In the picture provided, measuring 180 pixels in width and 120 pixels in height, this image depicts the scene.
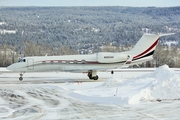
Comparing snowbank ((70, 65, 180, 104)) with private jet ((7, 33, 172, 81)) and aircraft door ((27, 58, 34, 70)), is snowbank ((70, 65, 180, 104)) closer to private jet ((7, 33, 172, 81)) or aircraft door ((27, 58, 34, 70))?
private jet ((7, 33, 172, 81))

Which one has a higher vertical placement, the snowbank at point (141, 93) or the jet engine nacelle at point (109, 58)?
the jet engine nacelle at point (109, 58)

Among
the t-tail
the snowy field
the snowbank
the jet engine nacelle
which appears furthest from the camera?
the t-tail

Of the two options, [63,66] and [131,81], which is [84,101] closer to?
[131,81]

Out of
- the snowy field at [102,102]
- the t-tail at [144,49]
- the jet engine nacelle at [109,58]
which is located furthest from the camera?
the t-tail at [144,49]

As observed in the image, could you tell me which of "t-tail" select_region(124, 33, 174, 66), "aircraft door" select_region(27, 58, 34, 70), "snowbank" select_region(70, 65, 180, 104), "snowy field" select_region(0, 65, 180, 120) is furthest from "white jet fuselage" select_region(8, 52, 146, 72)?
"snowbank" select_region(70, 65, 180, 104)

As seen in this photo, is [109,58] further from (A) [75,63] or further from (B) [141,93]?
(B) [141,93]

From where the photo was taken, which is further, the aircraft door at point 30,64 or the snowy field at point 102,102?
the aircraft door at point 30,64

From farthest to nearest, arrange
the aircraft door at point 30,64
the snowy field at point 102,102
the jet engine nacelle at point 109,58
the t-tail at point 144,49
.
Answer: the t-tail at point 144,49, the jet engine nacelle at point 109,58, the aircraft door at point 30,64, the snowy field at point 102,102

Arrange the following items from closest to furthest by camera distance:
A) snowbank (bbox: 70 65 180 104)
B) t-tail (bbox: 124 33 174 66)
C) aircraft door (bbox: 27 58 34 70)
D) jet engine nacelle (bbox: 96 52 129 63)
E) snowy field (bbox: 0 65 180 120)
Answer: snowy field (bbox: 0 65 180 120), snowbank (bbox: 70 65 180 104), aircraft door (bbox: 27 58 34 70), jet engine nacelle (bbox: 96 52 129 63), t-tail (bbox: 124 33 174 66)

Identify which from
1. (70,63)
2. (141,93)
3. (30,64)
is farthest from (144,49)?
(141,93)

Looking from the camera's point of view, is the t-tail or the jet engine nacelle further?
the t-tail

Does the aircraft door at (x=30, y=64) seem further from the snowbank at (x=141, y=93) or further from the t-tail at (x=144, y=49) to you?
the snowbank at (x=141, y=93)

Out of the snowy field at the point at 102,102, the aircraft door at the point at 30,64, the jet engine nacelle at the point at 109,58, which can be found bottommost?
the snowy field at the point at 102,102

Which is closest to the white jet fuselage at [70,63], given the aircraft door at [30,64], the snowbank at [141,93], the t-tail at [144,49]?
the aircraft door at [30,64]
